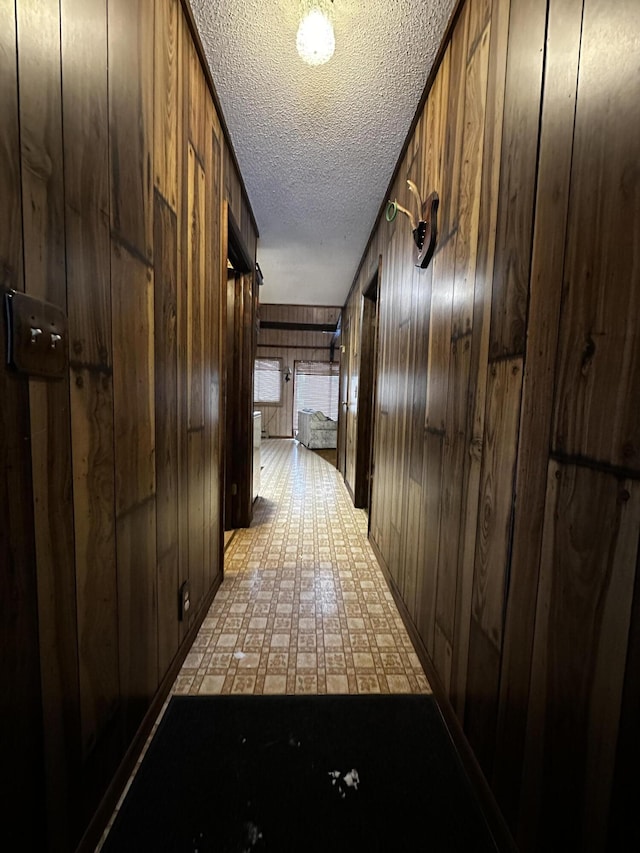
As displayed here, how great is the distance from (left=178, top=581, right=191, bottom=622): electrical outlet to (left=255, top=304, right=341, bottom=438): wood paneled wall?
21.9 feet

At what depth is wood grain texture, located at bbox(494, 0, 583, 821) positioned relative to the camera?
2.39ft

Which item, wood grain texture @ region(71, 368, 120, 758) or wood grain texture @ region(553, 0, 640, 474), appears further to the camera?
wood grain texture @ region(71, 368, 120, 758)

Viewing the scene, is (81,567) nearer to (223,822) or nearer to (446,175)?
(223,822)

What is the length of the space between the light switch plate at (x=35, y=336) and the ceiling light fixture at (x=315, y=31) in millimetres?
→ 1367

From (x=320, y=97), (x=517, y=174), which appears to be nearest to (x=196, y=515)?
(x=517, y=174)

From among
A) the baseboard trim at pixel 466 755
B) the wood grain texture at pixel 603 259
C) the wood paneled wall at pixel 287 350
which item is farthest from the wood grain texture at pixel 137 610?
the wood paneled wall at pixel 287 350

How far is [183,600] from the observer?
4.66 feet

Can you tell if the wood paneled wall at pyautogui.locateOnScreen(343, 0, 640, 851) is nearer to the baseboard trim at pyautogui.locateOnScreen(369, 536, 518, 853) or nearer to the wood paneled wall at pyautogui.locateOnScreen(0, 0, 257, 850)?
the baseboard trim at pyautogui.locateOnScreen(369, 536, 518, 853)

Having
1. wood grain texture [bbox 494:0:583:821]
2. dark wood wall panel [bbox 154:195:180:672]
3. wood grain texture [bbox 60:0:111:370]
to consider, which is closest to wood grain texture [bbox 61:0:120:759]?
wood grain texture [bbox 60:0:111:370]

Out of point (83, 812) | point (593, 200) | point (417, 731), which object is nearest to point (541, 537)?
point (593, 200)

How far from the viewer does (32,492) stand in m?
0.64

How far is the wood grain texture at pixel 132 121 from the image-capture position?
88cm

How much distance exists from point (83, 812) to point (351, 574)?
1.59 metres

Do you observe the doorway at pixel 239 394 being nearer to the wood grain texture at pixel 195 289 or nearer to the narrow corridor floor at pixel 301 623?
the narrow corridor floor at pixel 301 623
